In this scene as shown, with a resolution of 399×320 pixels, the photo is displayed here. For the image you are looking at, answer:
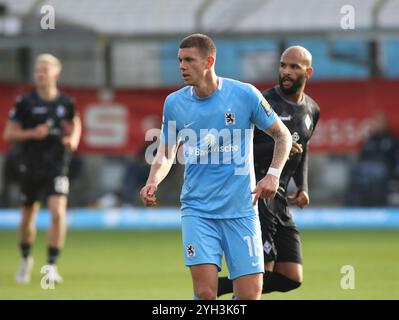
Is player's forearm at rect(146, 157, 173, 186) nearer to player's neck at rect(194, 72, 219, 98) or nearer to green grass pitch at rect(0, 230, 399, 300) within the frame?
player's neck at rect(194, 72, 219, 98)

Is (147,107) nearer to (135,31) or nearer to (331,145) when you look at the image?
(135,31)

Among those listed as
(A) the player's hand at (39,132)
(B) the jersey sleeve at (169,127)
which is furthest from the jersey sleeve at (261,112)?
(A) the player's hand at (39,132)

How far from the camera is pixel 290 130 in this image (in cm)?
954

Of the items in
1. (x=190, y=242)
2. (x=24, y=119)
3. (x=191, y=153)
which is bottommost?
(x=190, y=242)

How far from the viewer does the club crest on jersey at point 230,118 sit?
8359 mm

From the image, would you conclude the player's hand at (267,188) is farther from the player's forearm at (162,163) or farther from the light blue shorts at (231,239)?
the player's forearm at (162,163)

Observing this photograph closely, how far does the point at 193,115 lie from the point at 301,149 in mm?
1363

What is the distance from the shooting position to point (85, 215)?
66.7ft

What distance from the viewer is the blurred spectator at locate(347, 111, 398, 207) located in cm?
2000

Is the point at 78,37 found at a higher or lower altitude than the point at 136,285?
higher

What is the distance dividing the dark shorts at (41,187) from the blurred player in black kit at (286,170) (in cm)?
414

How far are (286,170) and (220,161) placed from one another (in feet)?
4.43

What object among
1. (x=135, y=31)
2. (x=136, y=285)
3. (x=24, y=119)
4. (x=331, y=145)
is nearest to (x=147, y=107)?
(x=135, y=31)

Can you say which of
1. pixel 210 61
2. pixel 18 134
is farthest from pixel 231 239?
pixel 18 134
